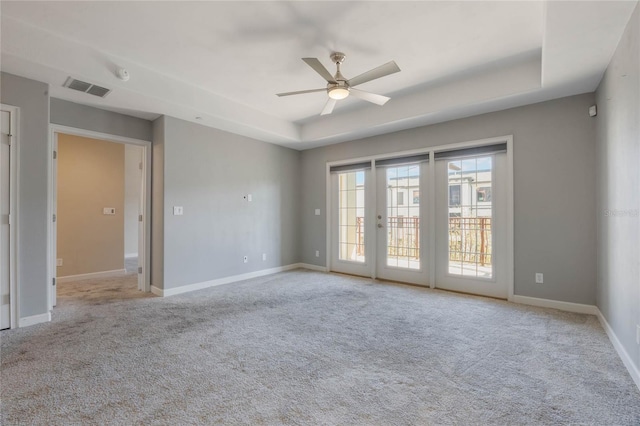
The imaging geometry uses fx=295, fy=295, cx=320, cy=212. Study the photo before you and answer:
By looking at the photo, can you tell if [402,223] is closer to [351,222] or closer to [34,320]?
[351,222]

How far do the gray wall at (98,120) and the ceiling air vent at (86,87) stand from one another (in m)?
0.52

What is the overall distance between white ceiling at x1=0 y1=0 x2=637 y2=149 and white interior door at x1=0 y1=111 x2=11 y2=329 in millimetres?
654

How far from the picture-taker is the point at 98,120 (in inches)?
152

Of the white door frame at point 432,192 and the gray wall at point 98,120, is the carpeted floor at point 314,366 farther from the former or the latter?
the gray wall at point 98,120

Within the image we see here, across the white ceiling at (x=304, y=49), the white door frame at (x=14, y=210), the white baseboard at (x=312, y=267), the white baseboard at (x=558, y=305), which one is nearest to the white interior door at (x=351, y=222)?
the white baseboard at (x=312, y=267)

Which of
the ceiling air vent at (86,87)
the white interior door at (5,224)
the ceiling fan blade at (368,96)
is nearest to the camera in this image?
the white interior door at (5,224)

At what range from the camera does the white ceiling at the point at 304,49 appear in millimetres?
2365

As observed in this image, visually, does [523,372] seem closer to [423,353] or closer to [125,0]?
[423,353]

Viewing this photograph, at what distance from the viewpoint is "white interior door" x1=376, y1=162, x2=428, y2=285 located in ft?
15.3

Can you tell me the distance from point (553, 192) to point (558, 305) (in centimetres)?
134

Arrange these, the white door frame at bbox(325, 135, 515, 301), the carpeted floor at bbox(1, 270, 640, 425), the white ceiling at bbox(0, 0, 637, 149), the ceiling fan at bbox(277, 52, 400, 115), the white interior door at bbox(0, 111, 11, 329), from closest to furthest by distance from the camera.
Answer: the carpeted floor at bbox(1, 270, 640, 425) < the white ceiling at bbox(0, 0, 637, 149) < the ceiling fan at bbox(277, 52, 400, 115) < the white interior door at bbox(0, 111, 11, 329) < the white door frame at bbox(325, 135, 515, 301)

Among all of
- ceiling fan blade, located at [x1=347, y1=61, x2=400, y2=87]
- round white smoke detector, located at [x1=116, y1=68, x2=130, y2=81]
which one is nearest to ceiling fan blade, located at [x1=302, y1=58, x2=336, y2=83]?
ceiling fan blade, located at [x1=347, y1=61, x2=400, y2=87]

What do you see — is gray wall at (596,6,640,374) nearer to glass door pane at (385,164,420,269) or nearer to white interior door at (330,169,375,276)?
glass door pane at (385,164,420,269)

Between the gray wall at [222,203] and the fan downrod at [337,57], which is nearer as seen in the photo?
the fan downrod at [337,57]
